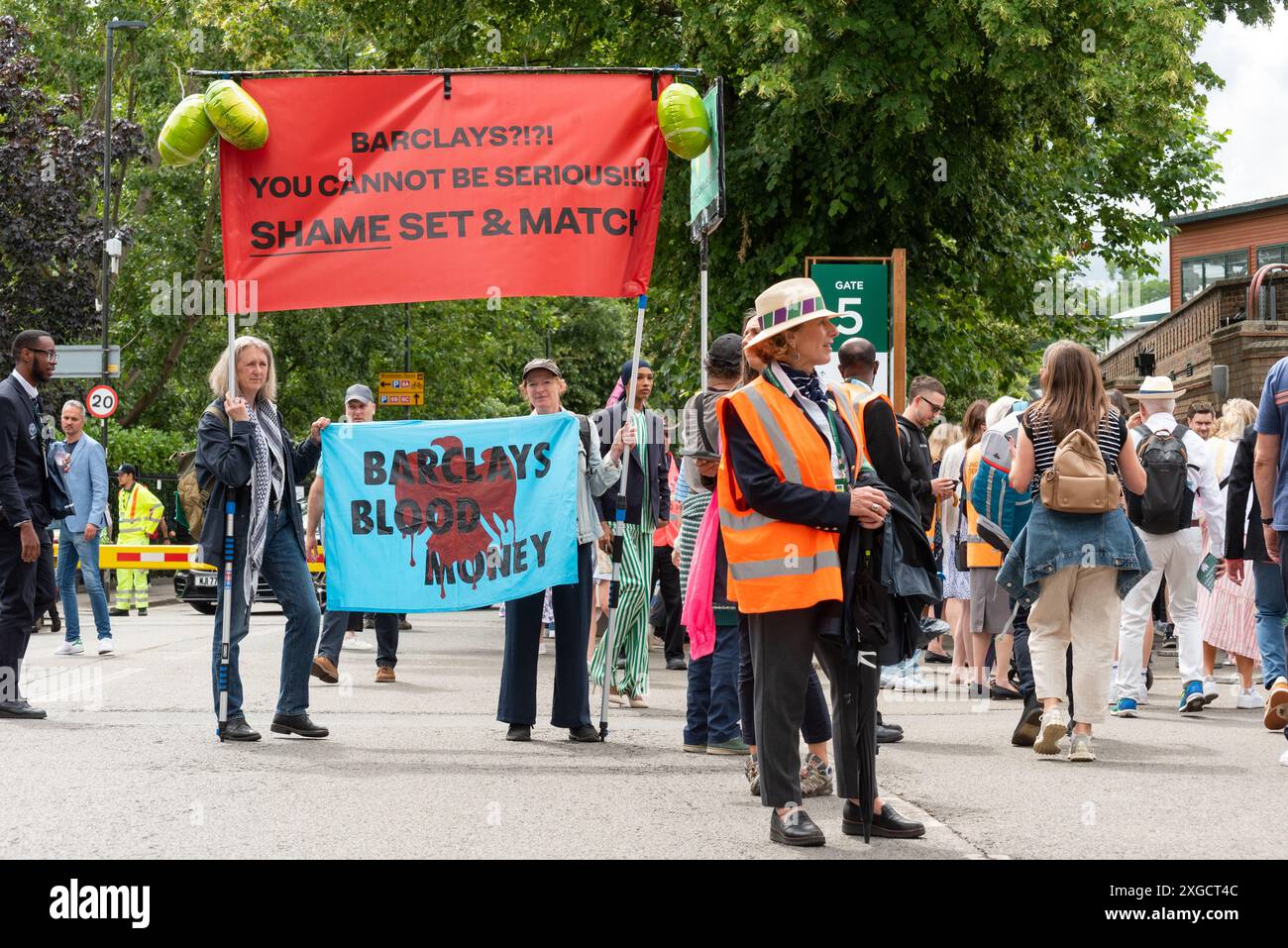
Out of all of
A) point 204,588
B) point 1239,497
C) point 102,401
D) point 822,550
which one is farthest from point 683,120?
point 102,401

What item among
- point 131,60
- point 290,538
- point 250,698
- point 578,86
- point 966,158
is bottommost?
point 250,698

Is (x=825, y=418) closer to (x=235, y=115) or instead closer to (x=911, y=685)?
(x=235, y=115)

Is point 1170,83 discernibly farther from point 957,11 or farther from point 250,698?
point 250,698

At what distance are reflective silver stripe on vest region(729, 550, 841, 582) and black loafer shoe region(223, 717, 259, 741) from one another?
144 inches

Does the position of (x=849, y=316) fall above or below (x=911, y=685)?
above

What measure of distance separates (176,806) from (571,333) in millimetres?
54302

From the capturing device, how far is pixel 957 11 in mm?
16453

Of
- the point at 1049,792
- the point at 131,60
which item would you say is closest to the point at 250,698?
the point at 1049,792

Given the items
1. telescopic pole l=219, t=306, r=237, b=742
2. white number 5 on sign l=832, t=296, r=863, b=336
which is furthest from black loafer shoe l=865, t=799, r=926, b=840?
white number 5 on sign l=832, t=296, r=863, b=336

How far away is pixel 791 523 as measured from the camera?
5.77m

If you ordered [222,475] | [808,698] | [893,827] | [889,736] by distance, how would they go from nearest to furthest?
[893,827], [808,698], [222,475], [889,736]

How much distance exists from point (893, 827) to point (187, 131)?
534 cm

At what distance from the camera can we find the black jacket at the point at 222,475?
853cm

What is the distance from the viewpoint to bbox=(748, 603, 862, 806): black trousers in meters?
5.86
